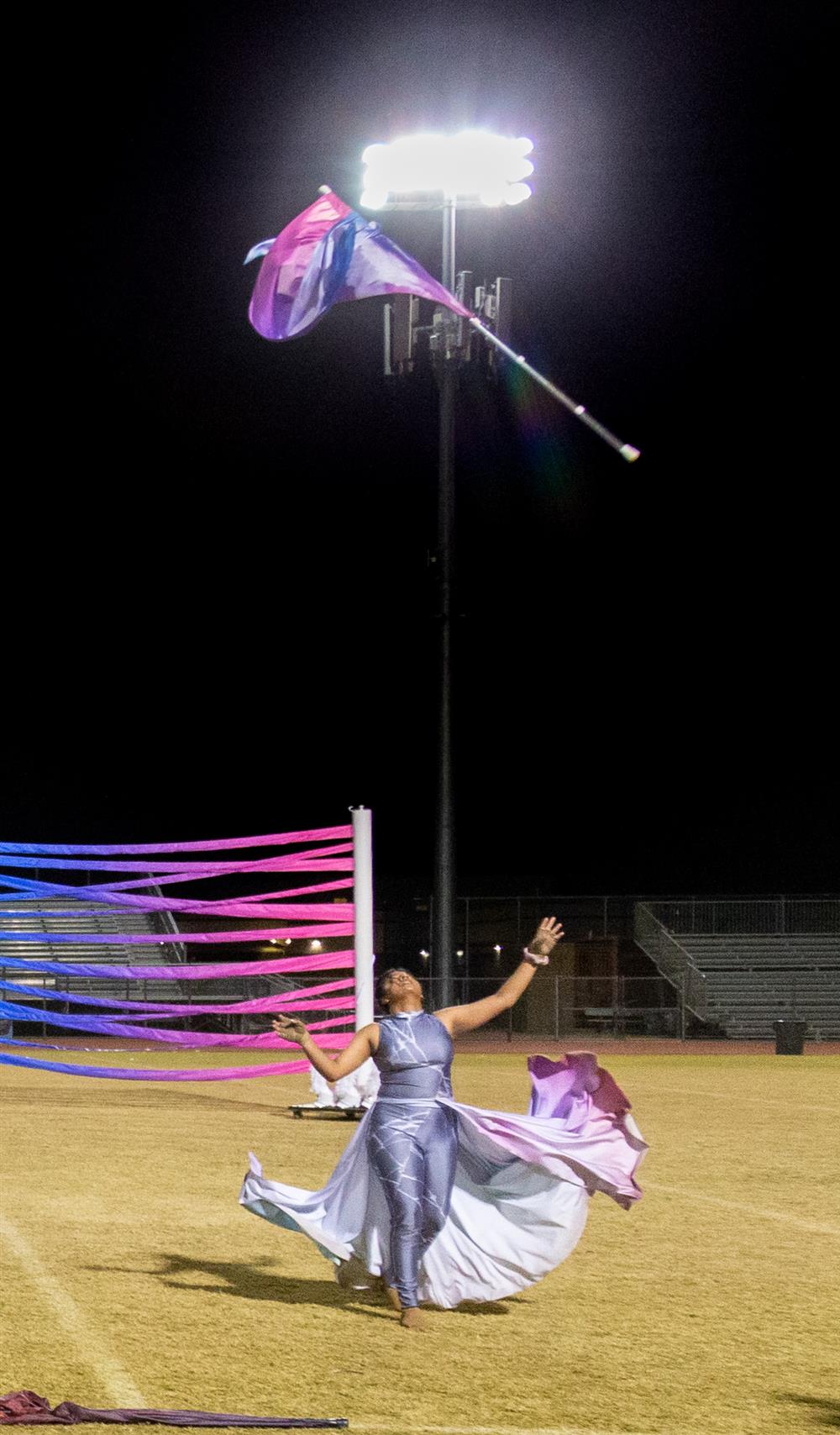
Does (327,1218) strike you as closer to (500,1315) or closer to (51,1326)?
(500,1315)

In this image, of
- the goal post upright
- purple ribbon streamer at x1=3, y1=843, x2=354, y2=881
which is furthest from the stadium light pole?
the goal post upright

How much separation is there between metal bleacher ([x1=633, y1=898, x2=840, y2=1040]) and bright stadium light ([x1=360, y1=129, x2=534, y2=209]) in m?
16.5

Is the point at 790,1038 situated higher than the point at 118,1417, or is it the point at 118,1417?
the point at 118,1417

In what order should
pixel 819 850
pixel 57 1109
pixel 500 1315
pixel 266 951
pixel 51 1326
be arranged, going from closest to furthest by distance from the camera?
pixel 51 1326, pixel 500 1315, pixel 57 1109, pixel 819 850, pixel 266 951

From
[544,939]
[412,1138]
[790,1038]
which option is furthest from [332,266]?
[790,1038]

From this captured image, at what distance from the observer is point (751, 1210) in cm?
1045

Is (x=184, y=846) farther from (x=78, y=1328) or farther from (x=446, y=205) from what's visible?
(x=446, y=205)

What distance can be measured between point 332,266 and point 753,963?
2330cm

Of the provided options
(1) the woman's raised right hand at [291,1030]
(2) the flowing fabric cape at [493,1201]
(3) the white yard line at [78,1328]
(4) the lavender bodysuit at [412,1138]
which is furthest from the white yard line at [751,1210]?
(3) the white yard line at [78,1328]

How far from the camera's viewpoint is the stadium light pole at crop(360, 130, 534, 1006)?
22844 mm

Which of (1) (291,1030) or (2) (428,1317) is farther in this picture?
(1) (291,1030)

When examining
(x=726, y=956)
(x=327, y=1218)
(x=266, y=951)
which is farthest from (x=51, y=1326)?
(x=266, y=951)

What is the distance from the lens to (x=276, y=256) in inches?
749

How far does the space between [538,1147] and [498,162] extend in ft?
61.4
